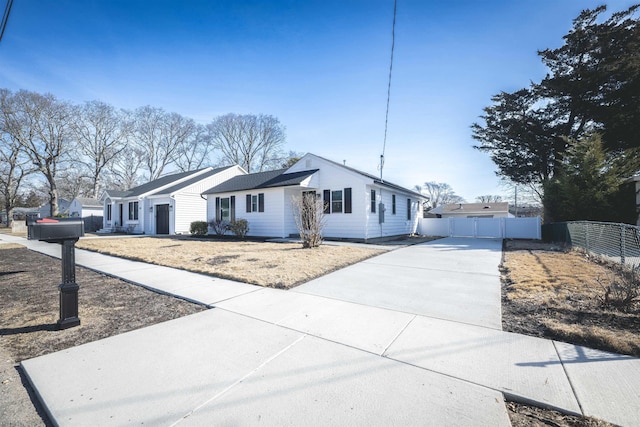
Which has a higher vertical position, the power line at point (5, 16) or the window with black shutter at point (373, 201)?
the power line at point (5, 16)

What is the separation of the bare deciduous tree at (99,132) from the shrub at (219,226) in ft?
89.6

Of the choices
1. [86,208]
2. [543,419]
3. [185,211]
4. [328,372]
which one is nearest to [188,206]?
[185,211]

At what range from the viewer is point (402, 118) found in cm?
1094

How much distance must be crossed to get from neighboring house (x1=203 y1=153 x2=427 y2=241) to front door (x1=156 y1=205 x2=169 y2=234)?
18.0ft

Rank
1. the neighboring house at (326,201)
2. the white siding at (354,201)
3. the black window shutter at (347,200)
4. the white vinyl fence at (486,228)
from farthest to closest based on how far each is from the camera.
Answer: the white vinyl fence at (486,228) → the black window shutter at (347,200) → the neighboring house at (326,201) → the white siding at (354,201)

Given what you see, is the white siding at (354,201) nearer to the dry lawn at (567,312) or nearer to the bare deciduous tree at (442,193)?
the dry lawn at (567,312)

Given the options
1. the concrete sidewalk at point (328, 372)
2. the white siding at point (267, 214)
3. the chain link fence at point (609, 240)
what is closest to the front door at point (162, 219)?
the white siding at point (267, 214)

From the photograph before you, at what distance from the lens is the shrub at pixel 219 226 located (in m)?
17.6

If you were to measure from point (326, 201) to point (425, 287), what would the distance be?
32.8ft

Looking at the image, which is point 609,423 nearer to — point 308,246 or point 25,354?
point 25,354

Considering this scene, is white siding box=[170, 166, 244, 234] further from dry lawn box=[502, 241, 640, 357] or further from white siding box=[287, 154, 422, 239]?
dry lawn box=[502, 241, 640, 357]

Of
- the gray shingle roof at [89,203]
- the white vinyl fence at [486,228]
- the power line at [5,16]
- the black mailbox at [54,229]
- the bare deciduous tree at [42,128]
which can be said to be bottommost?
the white vinyl fence at [486,228]

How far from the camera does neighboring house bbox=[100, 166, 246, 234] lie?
2083 cm

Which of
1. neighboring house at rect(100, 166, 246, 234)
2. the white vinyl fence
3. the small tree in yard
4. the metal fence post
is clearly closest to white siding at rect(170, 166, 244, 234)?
neighboring house at rect(100, 166, 246, 234)
